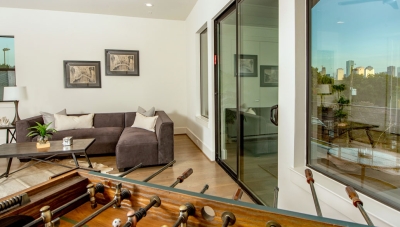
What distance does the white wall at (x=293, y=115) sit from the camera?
159 centimetres

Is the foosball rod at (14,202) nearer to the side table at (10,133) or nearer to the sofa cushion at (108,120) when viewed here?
the sofa cushion at (108,120)

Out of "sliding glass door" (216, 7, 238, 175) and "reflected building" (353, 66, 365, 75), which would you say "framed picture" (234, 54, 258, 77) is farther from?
"reflected building" (353, 66, 365, 75)

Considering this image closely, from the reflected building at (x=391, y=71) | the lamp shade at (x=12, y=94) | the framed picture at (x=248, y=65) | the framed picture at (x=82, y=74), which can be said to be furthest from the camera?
the framed picture at (x=82, y=74)

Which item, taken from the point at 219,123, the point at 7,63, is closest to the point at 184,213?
the point at 219,123

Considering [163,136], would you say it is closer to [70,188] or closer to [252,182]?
[252,182]

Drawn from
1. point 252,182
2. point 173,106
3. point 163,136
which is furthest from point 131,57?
point 252,182

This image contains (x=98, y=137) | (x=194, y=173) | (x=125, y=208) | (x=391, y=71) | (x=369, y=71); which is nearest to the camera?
(x=125, y=208)

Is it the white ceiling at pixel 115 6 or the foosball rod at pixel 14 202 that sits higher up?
the white ceiling at pixel 115 6

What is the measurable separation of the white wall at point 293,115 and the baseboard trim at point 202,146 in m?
1.91

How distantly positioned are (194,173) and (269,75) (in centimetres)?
172

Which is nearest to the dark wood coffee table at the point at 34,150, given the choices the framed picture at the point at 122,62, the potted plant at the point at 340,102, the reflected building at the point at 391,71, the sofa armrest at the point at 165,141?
the sofa armrest at the point at 165,141

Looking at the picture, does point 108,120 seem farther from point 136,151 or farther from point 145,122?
point 136,151

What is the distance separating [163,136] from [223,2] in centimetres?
208

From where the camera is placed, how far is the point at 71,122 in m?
4.21
